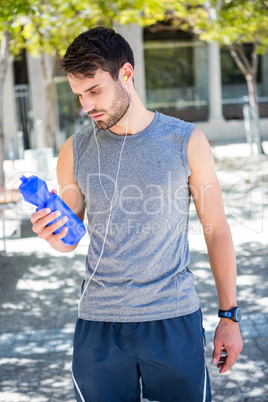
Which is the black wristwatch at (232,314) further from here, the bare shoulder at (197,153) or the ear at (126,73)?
the ear at (126,73)

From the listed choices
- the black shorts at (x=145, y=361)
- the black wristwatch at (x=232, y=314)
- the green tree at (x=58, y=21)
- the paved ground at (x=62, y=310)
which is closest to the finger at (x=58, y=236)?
the black shorts at (x=145, y=361)

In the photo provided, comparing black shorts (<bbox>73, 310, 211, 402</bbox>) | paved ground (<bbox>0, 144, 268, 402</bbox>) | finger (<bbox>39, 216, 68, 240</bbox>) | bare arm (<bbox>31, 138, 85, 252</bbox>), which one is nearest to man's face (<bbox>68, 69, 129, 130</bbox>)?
bare arm (<bbox>31, 138, 85, 252</bbox>)

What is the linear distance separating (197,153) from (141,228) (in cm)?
36

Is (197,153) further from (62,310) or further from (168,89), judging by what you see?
(168,89)

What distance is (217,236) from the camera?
226cm

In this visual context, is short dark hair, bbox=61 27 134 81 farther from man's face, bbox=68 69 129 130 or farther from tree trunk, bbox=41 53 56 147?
tree trunk, bbox=41 53 56 147

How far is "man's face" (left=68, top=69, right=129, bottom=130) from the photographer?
208cm

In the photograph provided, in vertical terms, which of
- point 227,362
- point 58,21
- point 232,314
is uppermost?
point 58,21

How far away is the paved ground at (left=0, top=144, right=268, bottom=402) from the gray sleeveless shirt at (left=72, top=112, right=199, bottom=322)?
76.3 inches

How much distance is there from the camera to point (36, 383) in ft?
13.2

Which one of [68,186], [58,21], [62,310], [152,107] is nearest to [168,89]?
[152,107]

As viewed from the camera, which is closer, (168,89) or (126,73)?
(126,73)

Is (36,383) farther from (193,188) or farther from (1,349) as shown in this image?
(193,188)

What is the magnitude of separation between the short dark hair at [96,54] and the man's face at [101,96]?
0.02 metres
